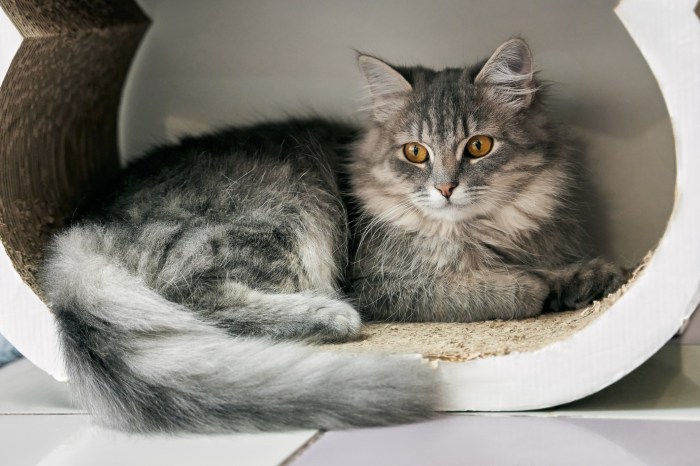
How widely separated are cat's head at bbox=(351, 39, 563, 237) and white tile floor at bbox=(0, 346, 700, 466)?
1.96 feet

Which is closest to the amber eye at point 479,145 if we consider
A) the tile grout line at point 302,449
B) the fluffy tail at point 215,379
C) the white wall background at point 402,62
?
the white wall background at point 402,62

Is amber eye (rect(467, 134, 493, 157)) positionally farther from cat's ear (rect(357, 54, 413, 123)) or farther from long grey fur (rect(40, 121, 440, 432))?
long grey fur (rect(40, 121, 440, 432))

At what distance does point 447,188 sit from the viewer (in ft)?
6.31

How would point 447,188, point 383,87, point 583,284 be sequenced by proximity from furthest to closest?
point 383,87 < point 583,284 < point 447,188

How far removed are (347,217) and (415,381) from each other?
80 centimetres

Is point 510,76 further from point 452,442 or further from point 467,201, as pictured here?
point 452,442

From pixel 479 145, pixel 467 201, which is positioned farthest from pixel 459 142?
pixel 467 201

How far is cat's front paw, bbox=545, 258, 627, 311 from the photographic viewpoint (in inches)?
79.9

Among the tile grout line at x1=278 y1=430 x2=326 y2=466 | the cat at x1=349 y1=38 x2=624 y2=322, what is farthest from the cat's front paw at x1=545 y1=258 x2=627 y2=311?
the tile grout line at x1=278 y1=430 x2=326 y2=466

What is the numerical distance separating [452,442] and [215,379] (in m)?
0.49

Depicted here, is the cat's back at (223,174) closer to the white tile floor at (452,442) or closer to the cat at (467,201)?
the cat at (467,201)

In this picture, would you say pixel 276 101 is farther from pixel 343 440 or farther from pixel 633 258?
pixel 343 440

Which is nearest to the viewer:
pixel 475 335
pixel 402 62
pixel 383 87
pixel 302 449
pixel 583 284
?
pixel 302 449

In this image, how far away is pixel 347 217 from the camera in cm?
223
